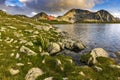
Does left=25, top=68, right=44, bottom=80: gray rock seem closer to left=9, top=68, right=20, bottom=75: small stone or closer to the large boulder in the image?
left=9, top=68, right=20, bottom=75: small stone

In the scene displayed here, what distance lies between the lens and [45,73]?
18.2 meters

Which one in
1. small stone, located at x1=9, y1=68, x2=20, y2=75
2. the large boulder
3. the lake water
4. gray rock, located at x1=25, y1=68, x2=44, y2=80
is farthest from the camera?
the lake water

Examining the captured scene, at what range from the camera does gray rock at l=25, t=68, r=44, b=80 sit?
17500 millimetres

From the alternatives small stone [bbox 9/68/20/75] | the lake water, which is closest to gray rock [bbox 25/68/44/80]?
small stone [bbox 9/68/20/75]

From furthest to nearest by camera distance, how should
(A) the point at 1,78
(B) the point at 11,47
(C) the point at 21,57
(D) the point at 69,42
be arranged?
1. (D) the point at 69,42
2. (B) the point at 11,47
3. (C) the point at 21,57
4. (A) the point at 1,78

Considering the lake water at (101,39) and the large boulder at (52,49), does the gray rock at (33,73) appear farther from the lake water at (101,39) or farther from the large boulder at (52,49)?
the lake water at (101,39)

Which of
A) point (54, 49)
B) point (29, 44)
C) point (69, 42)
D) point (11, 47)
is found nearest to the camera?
point (11, 47)

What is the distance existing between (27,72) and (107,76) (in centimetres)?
856

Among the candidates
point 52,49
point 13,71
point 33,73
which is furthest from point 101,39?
point 13,71

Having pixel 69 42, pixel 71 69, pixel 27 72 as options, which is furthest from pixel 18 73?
pixel 69 42

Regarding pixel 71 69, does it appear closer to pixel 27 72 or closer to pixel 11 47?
pixel 27 72

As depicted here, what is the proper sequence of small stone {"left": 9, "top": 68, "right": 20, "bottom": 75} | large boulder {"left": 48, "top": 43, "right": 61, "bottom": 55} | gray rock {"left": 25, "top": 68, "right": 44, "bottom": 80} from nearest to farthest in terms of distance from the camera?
gray rock {"left": 25, "top": 68, "right": 44, "bottom": 80} → small stone {"left": 9, "top": 68, "right": 20, "bottom": 75} → large boulder {"left": 48, "top": 43, "right": 61, "bottom": 55}

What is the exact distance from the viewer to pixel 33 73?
59.4 feet

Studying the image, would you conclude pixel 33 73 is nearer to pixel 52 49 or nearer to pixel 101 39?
pixel 52 49
